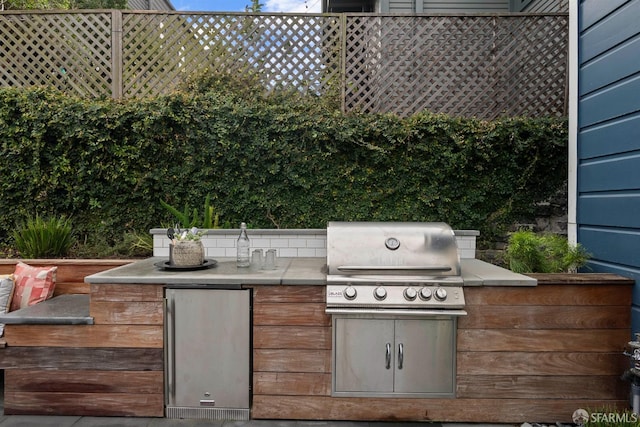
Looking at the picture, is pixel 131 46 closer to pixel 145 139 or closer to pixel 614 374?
pixel 145 139

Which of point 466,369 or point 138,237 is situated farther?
point 138,237

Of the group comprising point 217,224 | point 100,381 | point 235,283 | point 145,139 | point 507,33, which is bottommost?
point 100,381

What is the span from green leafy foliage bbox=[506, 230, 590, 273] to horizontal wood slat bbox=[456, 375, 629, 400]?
2.17 feet

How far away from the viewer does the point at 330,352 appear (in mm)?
2217

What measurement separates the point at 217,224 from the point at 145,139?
1024 millimetres

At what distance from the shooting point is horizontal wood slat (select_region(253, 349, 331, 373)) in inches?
87.4

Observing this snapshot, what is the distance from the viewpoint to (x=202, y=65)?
413 centimetres

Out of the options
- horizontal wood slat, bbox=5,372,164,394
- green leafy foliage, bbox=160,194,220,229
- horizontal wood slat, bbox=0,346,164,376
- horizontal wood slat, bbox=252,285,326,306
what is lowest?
horizontal wood slat, bbox=5,372,164,394

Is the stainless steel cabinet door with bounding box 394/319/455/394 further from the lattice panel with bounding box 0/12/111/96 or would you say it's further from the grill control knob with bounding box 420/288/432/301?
the lattice panel with bounding box 0/12/111/96

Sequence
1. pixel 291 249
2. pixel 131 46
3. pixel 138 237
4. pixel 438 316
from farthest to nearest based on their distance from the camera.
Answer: pixel 131 46
pixel 138 237
pixel 291 249
pixel 438 316

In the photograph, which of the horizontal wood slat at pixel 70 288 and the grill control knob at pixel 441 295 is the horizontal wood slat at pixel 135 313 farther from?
the grill control knob at pixel 441 295

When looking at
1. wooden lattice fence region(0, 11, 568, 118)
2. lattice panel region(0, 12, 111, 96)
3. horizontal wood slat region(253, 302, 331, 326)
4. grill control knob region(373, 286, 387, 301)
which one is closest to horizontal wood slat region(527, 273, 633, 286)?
grill control knob region(373, 286, 387, 301)

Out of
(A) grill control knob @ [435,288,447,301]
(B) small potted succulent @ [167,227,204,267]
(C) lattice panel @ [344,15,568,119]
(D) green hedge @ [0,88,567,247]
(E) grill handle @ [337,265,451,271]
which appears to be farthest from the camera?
(C) lattice panel @ [344,15,568,119]

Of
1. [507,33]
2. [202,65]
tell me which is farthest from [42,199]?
[507,33]
